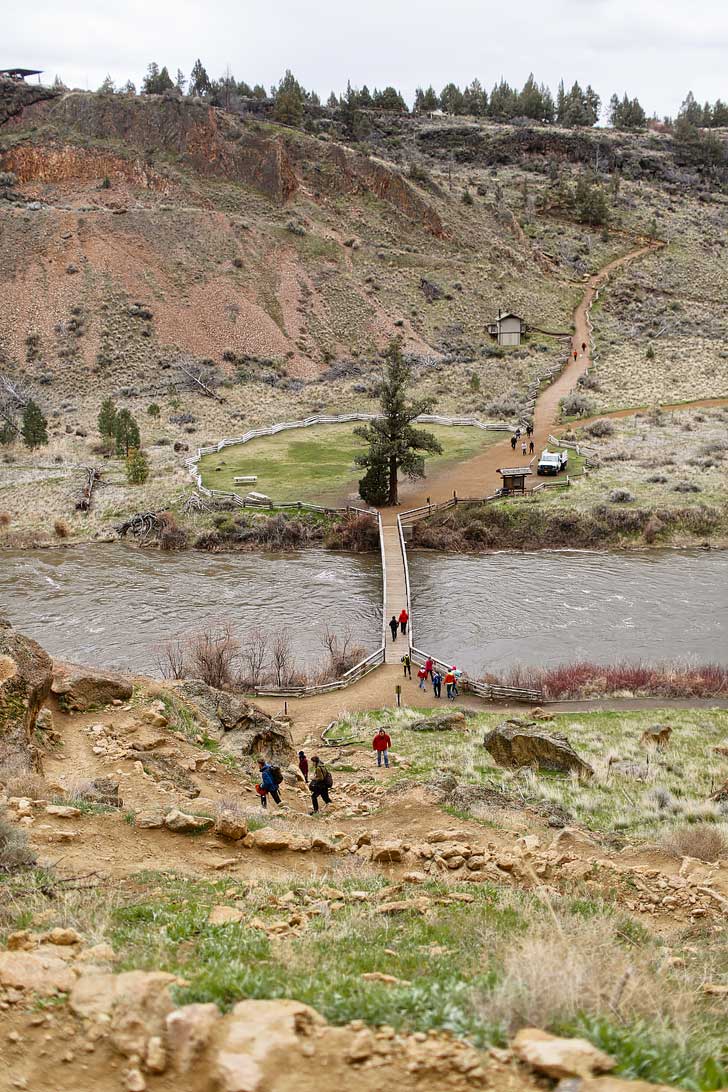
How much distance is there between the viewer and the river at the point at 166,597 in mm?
30328

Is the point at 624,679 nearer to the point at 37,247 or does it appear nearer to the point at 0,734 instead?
the point at 0,734

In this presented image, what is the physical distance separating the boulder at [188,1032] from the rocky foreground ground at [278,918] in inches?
0.5

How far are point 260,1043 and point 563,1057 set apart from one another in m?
1.69

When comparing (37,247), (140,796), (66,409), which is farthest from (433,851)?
(37,247)

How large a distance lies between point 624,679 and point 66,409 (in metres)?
49.9

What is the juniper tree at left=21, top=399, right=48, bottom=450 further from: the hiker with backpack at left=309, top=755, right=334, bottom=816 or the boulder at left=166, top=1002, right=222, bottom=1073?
the boulder at left=166, top=1002, right=222, bottom=1073

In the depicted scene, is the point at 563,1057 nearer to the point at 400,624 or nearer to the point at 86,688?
the point at 86,688

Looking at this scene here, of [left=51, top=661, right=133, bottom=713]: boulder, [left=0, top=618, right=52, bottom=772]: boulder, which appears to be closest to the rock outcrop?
[left=51, top=661, right=133, bottom=713]: boulder

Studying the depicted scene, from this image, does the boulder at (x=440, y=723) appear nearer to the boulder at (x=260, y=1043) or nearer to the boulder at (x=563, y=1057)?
the boulder at (x=260, y=1043)

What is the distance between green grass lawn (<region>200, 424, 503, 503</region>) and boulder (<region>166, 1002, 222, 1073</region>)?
39353 mm

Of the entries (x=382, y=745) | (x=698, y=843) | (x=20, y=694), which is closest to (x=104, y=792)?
(x=20, y=694)

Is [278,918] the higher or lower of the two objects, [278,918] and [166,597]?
the higher

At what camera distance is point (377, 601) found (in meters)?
34.1

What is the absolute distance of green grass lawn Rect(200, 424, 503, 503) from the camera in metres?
46.3
